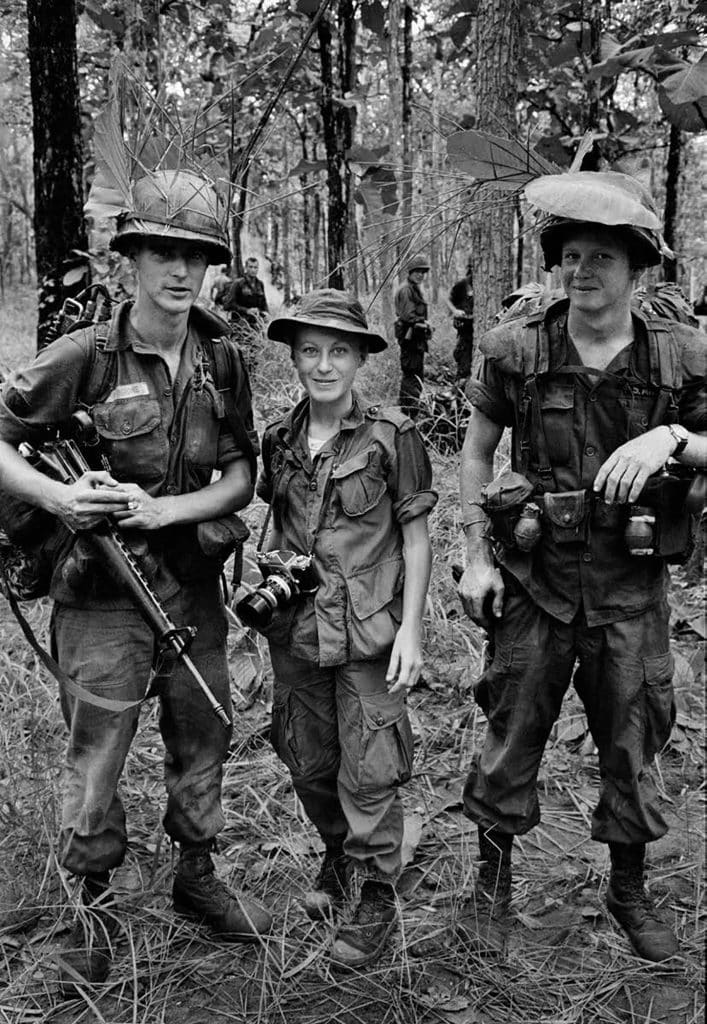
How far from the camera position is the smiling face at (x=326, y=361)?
2617 millimetres

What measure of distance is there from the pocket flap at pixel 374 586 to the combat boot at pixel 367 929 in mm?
865

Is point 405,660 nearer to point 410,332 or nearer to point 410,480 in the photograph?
point 410,480

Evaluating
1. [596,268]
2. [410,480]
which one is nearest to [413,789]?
[410,480]

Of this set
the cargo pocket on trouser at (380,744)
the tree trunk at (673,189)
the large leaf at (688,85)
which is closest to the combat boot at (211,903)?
the cargo pocket on trouser at (380,744)

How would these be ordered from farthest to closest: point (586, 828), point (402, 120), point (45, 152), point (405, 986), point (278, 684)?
1. point (402, 120)
2. point (45, 152)
3. point (586, 828)
4. point (278, 684)
5. point (405, 986)

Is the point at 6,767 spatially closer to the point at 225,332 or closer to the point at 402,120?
the point at 225,332

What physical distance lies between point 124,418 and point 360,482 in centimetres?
72

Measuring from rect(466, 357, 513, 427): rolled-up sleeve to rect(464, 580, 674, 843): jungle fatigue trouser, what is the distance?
0.56 m

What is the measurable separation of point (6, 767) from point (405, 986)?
184 cm

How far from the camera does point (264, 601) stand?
2498mm

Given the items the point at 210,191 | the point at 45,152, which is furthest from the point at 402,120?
the point at 210,191

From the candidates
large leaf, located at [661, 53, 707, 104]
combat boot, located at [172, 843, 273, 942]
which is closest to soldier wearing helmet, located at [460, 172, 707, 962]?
combat boot, located at [172, 843, 273, 942]

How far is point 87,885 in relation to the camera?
2559 mm

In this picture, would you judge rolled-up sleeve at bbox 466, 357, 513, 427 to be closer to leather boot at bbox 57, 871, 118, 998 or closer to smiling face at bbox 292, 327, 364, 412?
smiling face at bbox 292, 327, 364, 412
